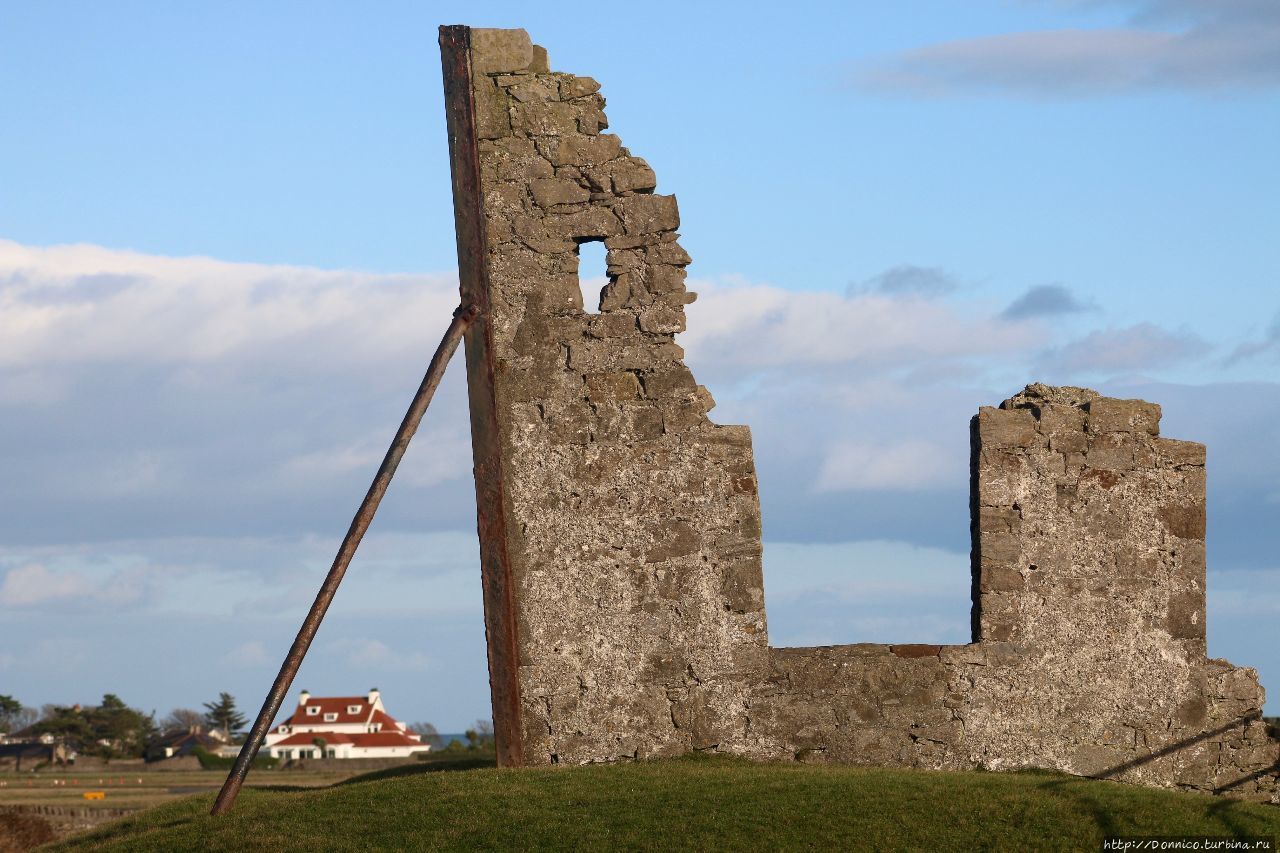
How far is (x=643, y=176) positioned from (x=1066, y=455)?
387cm

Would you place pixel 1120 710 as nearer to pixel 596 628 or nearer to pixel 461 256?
pixel 596 628

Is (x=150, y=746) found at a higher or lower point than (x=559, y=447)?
lower

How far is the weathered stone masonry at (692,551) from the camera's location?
12.1 meters

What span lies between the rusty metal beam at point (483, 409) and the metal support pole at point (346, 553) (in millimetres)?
181

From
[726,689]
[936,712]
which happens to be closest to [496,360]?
[726,689]

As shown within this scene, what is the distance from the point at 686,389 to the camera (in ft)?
40.4

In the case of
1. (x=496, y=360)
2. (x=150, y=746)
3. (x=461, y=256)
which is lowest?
(x=150, y=746)

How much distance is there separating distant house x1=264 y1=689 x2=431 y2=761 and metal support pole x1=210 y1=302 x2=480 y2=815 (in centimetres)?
3808

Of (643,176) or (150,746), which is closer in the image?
(643,176)

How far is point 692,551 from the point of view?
1218cm

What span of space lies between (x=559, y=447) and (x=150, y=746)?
49655 mm

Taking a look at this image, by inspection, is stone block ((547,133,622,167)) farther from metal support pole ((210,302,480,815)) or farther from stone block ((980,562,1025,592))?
stone block ((980,562,1025,592))

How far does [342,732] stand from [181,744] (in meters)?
5.67

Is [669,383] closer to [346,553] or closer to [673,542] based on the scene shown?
[673,542]
